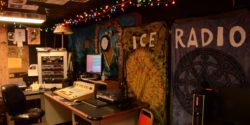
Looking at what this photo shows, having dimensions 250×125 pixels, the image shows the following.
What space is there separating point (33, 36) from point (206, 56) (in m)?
4.51

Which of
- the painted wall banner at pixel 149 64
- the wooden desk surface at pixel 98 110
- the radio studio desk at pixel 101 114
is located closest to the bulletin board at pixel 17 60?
the radio studio desk at pixel 101 114

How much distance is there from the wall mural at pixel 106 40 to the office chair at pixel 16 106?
142 cm

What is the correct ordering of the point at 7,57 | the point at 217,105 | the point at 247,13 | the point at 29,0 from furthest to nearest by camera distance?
1. the point at 7,57
2. the point at 29,0
3. the point at 217,105
4. the point at 247,13

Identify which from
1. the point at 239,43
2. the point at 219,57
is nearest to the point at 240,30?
the point at 239,43

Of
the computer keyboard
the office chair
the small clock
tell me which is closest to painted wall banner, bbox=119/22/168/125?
the computer keyboard

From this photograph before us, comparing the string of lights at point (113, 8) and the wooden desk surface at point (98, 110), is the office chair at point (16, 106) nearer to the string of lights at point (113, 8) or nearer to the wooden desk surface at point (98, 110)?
the wooden desk surface at point (98, 110)

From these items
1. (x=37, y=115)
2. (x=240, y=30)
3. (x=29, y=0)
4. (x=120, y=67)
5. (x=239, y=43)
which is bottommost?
(x=37, y=115)

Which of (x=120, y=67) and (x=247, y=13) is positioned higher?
(x=247, y=13)

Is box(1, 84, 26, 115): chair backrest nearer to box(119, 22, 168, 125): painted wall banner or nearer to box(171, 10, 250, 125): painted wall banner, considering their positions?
box(119, 22, 168, 125): painted wall banner

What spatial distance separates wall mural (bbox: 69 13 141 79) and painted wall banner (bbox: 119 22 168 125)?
340mm

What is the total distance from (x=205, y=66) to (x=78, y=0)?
2.12 m

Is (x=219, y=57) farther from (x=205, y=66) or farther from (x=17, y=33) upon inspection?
(x=17, y=33)

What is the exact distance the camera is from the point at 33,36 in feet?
17.4

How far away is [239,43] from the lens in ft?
6.31
